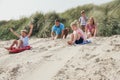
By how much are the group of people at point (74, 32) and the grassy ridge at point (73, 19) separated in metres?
2.21

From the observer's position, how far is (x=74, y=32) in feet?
39.1

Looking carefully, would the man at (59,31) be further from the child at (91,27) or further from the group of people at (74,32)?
the child at (91,27)

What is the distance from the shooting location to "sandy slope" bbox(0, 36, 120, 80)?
8.90 meters

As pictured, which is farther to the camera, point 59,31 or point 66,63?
point 59,31

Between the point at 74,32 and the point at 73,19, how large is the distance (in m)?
7.30

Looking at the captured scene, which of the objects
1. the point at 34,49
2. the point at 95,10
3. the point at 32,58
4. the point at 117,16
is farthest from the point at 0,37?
the point at 32,58

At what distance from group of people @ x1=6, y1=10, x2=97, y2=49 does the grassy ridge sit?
2212 mm

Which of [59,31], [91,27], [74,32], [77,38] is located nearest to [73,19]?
[59,31]

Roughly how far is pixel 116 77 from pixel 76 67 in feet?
3.76

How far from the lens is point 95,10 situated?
19.1 m

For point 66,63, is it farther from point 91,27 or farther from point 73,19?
point 73,19

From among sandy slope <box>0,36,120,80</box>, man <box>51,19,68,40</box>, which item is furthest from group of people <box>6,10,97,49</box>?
sandy slope <box>0,36,120,80</box>

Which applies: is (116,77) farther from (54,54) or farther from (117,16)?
(117,16)

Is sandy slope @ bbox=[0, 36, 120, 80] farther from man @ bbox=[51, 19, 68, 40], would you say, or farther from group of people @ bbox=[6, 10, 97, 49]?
man @ bbox=[51, 19, 68, 40]
